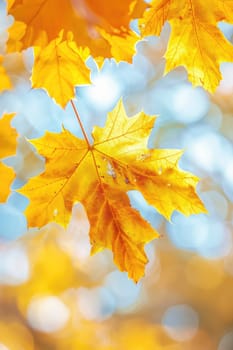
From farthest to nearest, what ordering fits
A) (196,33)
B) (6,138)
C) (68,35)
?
1. (6,138)
2. (196,33)
3. (68,35)

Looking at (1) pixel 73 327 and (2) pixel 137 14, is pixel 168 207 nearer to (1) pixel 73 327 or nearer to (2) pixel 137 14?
(2) pixel 137 14

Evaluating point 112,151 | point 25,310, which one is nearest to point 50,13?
point 112,151

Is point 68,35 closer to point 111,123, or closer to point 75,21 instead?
point 75,21

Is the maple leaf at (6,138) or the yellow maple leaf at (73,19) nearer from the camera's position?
the yellow maple leaf at (73,19)

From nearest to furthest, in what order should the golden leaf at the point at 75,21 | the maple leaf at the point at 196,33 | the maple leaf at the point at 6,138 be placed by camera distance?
1. the golden leaf at the point at 75,21
2. the maple leaf at the point at 196,33
3. the maple leaf at the point at 6,138

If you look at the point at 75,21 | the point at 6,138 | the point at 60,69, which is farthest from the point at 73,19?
the point at 6,138

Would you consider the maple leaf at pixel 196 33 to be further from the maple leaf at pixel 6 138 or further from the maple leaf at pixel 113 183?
the maple leaf at pixel 6 138

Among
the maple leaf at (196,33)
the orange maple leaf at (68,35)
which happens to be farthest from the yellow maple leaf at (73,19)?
the maple leaf at (196,33)
